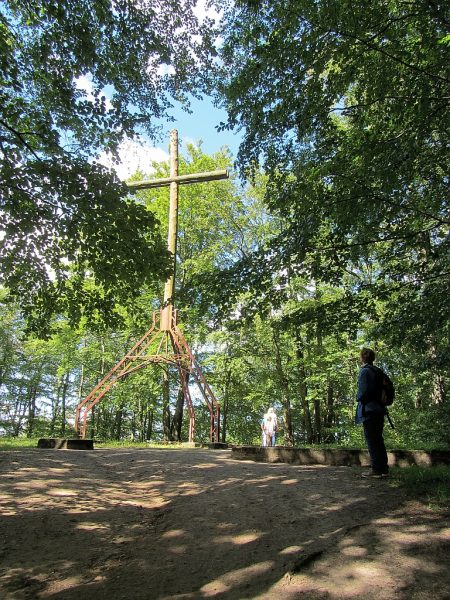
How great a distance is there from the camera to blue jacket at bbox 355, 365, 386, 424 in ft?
18.3

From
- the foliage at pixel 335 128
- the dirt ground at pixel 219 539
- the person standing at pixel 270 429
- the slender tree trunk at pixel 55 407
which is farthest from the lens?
the slender tree trunk at pixel 55 407

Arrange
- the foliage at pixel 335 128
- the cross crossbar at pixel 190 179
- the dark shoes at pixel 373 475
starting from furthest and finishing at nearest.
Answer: the cross crossbar at pixel 190 179 → the dark shoes at pixel 373 475 → the foliage at pixel 335 128

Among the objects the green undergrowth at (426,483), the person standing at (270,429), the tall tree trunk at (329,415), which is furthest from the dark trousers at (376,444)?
the tall tree trunk at (329,415)

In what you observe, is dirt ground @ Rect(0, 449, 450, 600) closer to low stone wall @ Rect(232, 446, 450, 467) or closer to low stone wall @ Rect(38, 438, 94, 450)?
low stone wall @ Rect(232, 446, 450, 467)

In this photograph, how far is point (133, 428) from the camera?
121ft

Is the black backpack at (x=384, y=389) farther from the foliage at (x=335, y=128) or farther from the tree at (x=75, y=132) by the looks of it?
the tree at (x=75, y=132)

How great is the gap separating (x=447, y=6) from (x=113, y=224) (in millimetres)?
4424

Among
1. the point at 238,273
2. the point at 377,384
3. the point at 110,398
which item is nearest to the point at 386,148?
the point at 238,273

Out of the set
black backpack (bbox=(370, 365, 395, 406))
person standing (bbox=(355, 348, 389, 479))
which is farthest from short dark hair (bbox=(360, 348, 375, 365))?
black backpack (bbox=(370, 365, 395, 406))

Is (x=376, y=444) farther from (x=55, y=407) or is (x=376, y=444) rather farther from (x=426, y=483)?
(x=55, y=407)

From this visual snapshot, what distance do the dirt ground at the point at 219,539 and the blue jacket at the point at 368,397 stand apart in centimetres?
81

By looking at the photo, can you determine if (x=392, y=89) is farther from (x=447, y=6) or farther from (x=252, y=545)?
(x=252, y=545)

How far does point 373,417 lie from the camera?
5578 millimetres

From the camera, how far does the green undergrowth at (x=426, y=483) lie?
13.6ft
